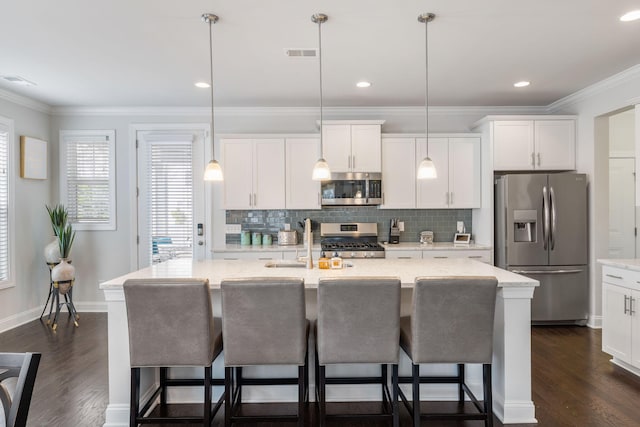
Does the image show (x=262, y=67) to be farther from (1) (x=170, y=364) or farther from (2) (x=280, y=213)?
(1) (x=170, y=364)

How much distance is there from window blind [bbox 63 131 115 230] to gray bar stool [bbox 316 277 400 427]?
4.16m

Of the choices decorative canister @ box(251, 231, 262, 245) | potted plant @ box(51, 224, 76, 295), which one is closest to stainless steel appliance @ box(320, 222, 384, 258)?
decorative canister @ box(251, 231, 262, 245)

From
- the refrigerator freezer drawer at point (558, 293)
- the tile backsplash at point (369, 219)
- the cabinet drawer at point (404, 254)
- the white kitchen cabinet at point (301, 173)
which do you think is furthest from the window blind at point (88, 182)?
the refrigerator freezer drawer at point (558, 293)

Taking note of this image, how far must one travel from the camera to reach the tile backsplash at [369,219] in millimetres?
5262

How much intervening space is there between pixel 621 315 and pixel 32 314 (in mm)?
6249

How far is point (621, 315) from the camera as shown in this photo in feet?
10.6

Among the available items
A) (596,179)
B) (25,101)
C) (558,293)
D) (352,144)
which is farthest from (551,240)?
(25,101)

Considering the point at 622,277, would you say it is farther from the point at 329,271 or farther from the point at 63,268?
the point at 63,268

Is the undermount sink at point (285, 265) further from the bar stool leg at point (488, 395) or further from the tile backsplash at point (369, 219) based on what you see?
the tile backsplash at point (369, 219)

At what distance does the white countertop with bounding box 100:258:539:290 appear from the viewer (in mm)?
2461

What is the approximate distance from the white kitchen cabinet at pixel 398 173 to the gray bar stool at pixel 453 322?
289 cm

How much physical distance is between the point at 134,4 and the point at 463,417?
3265 millimetres

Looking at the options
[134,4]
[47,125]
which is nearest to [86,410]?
[134,4]

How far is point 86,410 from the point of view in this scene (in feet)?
8.82
